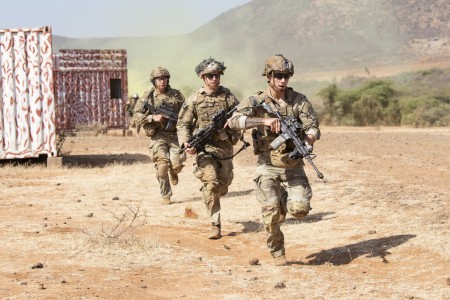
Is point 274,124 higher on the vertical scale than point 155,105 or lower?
lower

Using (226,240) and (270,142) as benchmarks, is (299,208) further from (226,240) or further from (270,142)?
(226,240)

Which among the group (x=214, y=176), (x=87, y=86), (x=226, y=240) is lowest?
(x=226, y=240)

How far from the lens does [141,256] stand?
862 cm

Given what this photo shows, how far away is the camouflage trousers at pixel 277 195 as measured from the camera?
8.17 metres

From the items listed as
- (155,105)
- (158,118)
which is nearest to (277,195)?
(158,118)

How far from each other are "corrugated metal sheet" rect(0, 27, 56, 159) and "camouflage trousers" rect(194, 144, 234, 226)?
7.93 m

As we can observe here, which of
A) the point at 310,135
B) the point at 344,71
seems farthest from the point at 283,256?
the point at 344,71

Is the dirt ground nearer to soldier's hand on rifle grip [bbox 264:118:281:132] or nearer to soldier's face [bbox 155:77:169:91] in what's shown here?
soldier's hand on rifle grip [bbox 264:118:281:132]

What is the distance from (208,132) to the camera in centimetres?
1005

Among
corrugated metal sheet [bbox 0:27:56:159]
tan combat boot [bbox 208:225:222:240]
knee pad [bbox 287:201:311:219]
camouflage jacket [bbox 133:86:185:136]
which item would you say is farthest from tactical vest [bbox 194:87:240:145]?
corrugated metal sheet [bbox 0:27:56:159]

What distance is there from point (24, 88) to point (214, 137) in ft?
26.9

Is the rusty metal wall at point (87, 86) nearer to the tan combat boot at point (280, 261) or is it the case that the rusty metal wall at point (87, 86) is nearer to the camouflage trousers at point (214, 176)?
the camouflage trousers at point (214, 176)

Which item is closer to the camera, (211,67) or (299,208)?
(299,208)

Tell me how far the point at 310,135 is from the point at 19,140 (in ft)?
34.8
